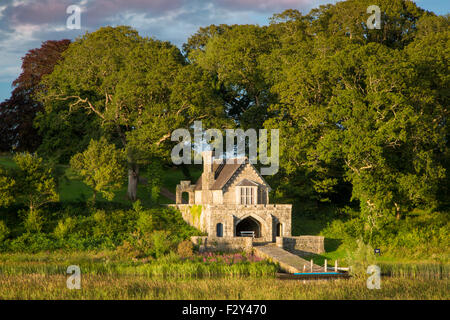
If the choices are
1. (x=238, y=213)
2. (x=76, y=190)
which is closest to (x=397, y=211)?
(x=238, y=213)

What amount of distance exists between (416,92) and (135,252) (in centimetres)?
2900

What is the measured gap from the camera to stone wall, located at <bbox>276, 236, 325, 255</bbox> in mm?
44875

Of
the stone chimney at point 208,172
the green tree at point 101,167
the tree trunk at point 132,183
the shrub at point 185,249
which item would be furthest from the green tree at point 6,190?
the stone chimney at point 208,172

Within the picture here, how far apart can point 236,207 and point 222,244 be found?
173 inches

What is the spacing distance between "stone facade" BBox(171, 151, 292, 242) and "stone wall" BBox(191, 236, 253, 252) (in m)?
1.27

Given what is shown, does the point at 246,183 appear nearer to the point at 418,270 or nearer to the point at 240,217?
the point at 240,217

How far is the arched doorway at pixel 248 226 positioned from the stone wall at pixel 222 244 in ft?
16.3

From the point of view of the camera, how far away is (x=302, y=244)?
4531 centimetres

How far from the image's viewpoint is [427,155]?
47750 mm

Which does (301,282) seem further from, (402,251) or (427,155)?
(427,155)

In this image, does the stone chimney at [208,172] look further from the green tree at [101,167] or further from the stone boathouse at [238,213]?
the green tree at [101,167]

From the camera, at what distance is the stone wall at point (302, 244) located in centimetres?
4488

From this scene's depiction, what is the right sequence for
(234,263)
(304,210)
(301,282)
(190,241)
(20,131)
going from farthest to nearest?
(20,131)
(304,210)
(190,241)
(234,263)
(301,282)
